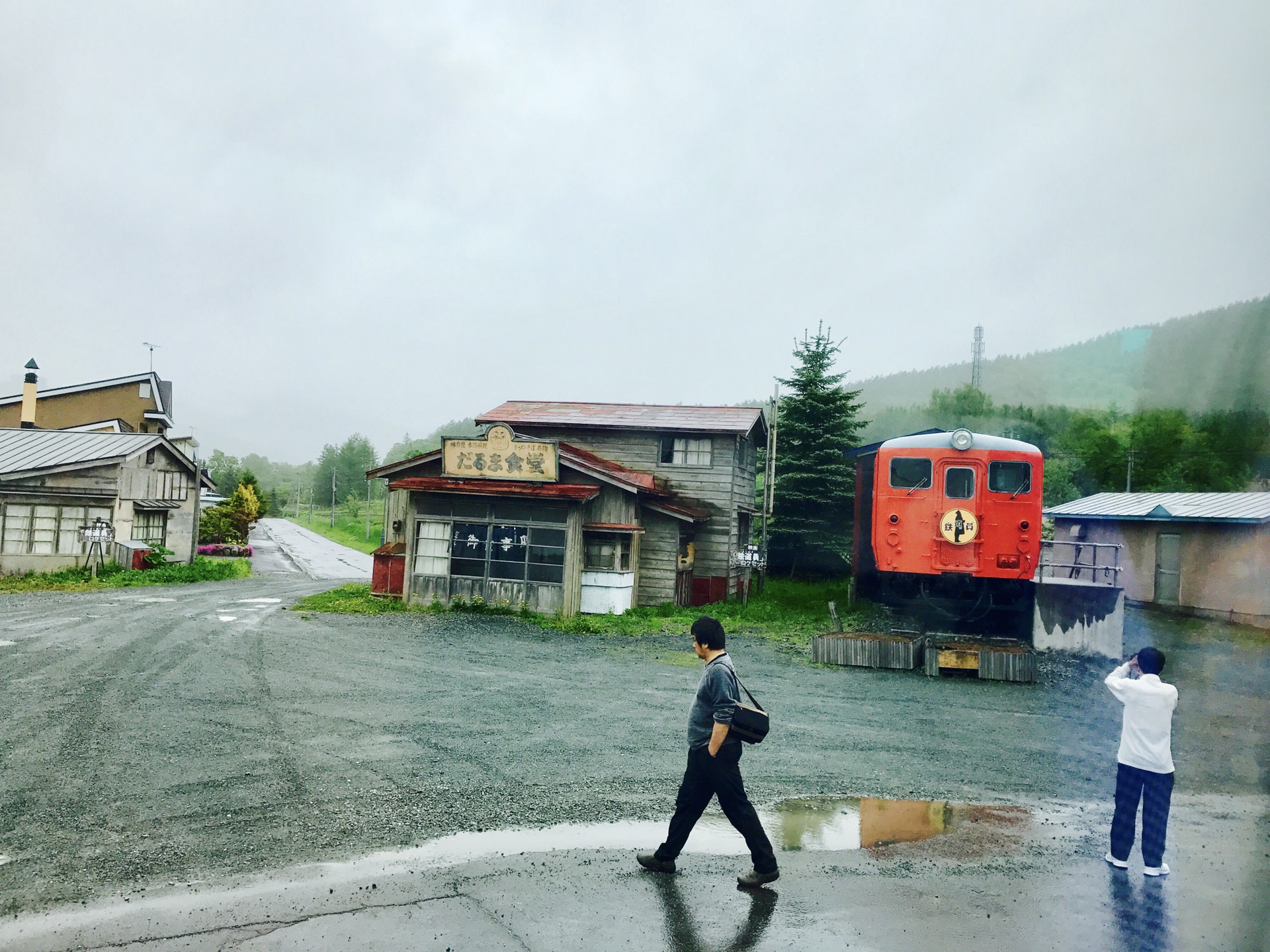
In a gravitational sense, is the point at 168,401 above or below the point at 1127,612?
above

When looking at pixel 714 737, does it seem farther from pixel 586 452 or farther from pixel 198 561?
pixel 198 561

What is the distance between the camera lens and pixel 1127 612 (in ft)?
66.8

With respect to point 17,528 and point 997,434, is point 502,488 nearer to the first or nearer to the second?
point 997,434

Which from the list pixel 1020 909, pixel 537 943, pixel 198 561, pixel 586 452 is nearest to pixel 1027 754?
pixel 1020 909

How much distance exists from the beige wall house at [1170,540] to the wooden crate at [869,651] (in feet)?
17.9

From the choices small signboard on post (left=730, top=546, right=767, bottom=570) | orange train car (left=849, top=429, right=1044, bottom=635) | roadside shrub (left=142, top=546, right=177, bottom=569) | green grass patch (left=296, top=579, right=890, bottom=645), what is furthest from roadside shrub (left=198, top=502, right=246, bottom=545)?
orange train car (left=849, top=429, right=1044, bottom=635)

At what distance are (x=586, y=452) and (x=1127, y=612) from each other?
14.9 m

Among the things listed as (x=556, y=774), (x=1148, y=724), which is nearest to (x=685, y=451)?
(x=556, y=774)

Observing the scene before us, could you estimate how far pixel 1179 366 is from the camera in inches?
157

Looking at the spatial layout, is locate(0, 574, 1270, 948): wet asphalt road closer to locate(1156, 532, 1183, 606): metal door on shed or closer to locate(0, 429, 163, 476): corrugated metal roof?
locate(1156, 532, 1183, 606): metal door on shed

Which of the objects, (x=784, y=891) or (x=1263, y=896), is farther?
(x=784, y=891)

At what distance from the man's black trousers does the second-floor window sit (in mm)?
17994

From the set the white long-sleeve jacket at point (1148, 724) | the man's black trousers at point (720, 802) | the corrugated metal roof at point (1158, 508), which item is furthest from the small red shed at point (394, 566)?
the white long-sleeve jacket at point (1148, 724)

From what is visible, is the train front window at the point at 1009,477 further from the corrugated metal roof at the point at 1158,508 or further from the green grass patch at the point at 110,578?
the green grass patch at the point at 110,578
